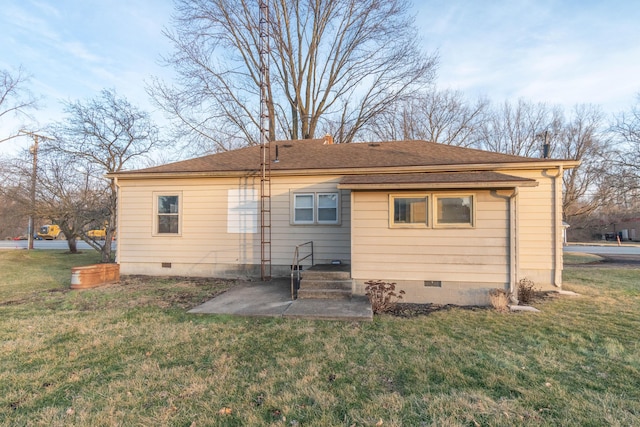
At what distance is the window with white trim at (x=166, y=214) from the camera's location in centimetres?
924

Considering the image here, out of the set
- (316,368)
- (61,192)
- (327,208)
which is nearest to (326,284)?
→ (327,208)

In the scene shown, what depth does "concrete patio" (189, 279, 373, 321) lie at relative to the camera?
522 cm

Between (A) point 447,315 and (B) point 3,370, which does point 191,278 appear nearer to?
(B) point 3,370

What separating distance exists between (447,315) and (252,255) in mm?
5656

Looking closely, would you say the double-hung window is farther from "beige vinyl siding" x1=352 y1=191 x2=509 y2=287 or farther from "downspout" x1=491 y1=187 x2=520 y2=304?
"downspout" x1=491 y1=187 x2=520 y2=304

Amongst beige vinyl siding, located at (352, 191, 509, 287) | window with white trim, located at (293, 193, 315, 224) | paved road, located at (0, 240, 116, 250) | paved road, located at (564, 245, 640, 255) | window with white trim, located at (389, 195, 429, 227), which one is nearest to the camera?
beige vinyl siding, located at (352, 191, 509, 287)

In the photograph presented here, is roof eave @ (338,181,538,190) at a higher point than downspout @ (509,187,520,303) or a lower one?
higher

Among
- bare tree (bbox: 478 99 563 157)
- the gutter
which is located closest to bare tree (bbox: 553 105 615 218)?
bare tree (bbox: 478 99 563 157)

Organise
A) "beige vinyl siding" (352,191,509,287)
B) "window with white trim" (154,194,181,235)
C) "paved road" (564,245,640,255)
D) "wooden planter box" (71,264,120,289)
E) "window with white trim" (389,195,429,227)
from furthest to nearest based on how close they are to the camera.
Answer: "paved road" (564,245,640,255), "window with white trim" (154,194,181,235), "wooden planter box" (71,264,120,289), "window with white trim" (389,195,429,227), "beige vinyl siding" (352,191,509,287)

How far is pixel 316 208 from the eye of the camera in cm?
854

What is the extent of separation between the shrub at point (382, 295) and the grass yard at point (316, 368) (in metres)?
0.42

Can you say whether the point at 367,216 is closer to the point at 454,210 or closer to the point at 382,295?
the point at 382,295

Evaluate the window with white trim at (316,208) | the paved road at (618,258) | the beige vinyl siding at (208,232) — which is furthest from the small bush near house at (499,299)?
the paved road at (618,258)

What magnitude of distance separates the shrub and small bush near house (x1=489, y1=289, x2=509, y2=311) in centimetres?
179
